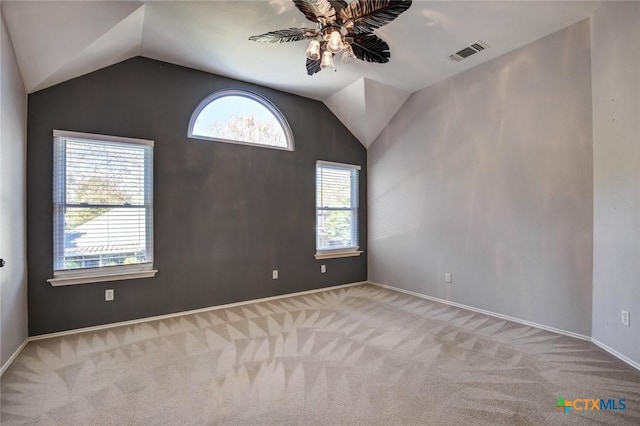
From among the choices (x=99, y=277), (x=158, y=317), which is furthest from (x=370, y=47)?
(x=158, y=317)

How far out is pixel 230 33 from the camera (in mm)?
3039

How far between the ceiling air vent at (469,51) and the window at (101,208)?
12.1ft

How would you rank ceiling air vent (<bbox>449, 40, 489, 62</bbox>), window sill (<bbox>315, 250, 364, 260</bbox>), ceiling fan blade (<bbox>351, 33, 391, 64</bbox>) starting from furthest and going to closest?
window sill (<bbox>315, 250, 364, 260</bbox>) < ceiling air vent (<bbox>449, 40, 489, 62</bbox>) < ceiling fan blade (<bbox>351, 33, 391, 64</bbox>)

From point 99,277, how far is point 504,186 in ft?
15.2

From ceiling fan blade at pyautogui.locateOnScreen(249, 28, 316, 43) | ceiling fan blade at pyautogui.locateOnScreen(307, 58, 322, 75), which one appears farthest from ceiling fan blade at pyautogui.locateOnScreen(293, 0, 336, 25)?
ceiling fan blade at pyautogui.locateOnScreen(307, 58, 322, 75)

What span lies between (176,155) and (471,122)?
374cm

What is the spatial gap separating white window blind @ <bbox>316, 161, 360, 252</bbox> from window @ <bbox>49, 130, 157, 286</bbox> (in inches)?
95.6

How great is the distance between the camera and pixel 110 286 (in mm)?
3318

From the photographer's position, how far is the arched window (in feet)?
12.9

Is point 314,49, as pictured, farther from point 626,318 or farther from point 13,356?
point 13,356

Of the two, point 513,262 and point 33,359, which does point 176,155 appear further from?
point 513,262

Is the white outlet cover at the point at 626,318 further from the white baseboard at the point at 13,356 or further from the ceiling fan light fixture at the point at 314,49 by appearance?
the white baseboard at the point at 13,356

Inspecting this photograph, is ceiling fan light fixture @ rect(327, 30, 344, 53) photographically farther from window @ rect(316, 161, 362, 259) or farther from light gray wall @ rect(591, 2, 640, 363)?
window @ rect(316, 161, 362, 259)

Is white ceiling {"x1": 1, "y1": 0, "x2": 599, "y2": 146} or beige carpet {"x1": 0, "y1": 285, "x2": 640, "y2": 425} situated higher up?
white ceiling {"x1": 1, "y1": 0, "x2": 599, "y2": 146}
